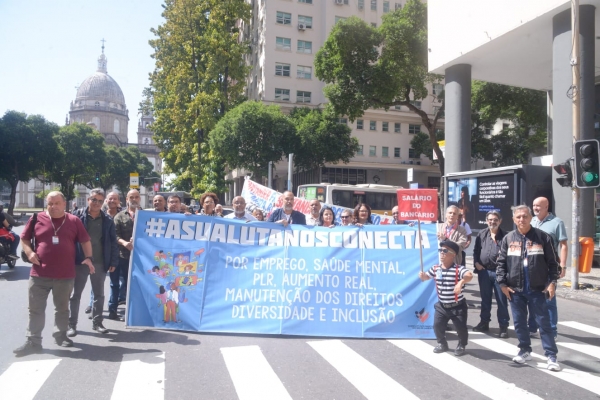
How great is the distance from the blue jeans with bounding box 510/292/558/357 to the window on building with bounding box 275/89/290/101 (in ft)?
142

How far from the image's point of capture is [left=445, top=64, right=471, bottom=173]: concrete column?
19.2 metres

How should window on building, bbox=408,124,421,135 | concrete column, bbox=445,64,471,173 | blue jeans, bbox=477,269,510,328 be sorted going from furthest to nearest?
window on building, bbox=408,124,421,135
concrete column, bbox=445,64,471,173
blue jeans, bbox=477,269,510,328

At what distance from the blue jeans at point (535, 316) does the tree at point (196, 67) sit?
31915mm

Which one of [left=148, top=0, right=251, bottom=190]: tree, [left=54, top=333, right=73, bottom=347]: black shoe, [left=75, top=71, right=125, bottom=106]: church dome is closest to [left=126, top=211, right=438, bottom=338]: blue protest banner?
[left=54, top=333, right=73, bottom=347]: black shoe

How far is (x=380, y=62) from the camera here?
85.9 feet

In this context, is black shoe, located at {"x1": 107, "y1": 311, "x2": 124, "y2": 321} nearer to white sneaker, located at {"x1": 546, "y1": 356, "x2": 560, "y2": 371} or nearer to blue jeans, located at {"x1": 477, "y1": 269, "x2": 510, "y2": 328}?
blue jeans, located at {"x1": 477, "y1": 269, "x2": 510, "y2": 328}

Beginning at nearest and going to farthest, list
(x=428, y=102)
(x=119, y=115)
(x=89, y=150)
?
(x=428, y=102)
(x=89, y=150)
(x=119, y=115)

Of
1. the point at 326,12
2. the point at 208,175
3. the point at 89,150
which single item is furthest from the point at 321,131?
the point at 89,150

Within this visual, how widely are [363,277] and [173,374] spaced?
288cm

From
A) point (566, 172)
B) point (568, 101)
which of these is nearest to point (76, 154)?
point (568, 101)

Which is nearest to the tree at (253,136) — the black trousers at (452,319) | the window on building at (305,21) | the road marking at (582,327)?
the window on building at (305,21)

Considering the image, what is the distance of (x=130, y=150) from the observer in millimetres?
98438

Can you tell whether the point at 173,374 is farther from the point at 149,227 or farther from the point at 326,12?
the point at 326,12

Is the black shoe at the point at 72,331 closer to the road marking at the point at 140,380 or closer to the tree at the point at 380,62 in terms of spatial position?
the road marking at the point at 140,380
